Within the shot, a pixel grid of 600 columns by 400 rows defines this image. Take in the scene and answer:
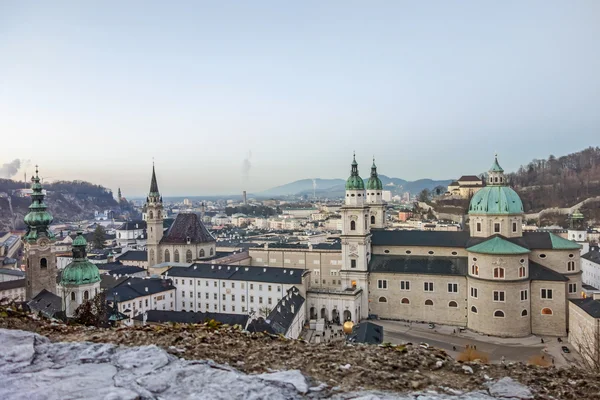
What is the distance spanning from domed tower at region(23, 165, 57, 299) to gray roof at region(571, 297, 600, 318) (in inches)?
1694

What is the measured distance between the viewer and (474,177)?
128m

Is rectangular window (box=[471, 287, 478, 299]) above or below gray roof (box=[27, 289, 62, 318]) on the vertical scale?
below

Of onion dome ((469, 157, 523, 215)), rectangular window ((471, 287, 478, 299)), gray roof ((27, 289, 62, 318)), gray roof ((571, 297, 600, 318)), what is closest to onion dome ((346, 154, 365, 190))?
onion dome ((469, 157, 523, 215))

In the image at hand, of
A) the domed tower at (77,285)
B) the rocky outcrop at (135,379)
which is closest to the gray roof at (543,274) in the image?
the domed tower at (77,285)

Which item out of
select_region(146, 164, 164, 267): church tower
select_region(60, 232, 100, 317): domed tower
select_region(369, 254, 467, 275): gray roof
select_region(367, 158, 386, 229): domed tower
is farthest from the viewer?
select_region(146, 164, 164, 267): church tower

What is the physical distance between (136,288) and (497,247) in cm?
3406

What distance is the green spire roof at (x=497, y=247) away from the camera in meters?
39.1

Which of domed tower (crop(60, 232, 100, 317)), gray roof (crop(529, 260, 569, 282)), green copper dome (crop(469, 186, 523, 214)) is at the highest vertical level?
green copper dome (crop(469, 186, 523, 214))

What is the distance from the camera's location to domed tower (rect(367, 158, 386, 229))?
5606 cm

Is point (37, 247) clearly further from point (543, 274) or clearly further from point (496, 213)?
point (543, 274)

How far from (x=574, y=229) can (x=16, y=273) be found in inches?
3201

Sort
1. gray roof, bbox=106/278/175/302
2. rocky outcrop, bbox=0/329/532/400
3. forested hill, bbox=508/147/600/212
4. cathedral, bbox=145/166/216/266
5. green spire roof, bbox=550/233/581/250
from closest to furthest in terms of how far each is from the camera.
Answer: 1. rocky outcrop, bbox=0/329/532/400
2. green spire roof, bbox=550/233/581/250
3. gray roof, bbox=106/278/175/302
4. cathedral, bbox=145/166/216/266
5. forested hill, bbox=508/147/600/212

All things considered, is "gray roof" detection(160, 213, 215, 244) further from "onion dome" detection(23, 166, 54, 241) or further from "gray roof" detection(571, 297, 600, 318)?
"gray roof" detection(571, 297, 600, 318)

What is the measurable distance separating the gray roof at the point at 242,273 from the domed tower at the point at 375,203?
44.4 feet
